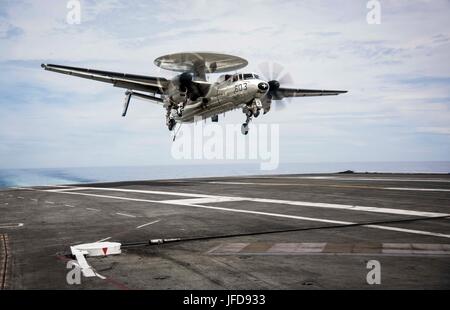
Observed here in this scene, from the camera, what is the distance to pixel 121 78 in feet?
135

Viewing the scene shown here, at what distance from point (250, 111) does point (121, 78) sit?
13423 mm

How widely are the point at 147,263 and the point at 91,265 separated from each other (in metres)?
1.24

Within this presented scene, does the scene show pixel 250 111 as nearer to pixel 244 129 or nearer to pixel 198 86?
pixel 244 129

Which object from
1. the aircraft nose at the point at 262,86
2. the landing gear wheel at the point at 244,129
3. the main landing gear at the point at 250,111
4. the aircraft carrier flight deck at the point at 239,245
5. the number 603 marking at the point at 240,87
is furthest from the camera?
the landing gear wheel at the point at 244,129

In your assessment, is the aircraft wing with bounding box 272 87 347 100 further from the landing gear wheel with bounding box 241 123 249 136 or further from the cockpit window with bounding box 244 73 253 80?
the cockpit window with bounding box 244 73 253 80

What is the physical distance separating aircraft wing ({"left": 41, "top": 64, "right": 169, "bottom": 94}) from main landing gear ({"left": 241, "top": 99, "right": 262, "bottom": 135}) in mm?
8995

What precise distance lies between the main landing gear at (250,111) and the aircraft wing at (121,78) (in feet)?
29.5

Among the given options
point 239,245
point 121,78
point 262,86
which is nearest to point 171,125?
point 121,78

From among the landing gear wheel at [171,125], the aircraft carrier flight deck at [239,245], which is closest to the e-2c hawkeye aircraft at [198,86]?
the landing gear wheel at [171,125]

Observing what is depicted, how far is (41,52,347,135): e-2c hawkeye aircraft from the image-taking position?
125 feet

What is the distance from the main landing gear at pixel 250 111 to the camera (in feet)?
128

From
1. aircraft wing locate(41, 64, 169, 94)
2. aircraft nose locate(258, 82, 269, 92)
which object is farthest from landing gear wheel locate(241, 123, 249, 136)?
aircraft wing locate(41, 64, 169, 94)

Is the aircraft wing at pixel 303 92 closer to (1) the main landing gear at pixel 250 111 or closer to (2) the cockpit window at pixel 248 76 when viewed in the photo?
(1) the main landing gear at pixel 250 111

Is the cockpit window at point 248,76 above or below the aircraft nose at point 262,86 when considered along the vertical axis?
above
